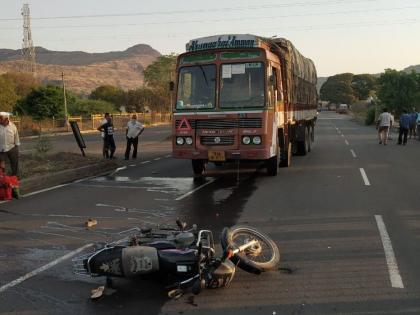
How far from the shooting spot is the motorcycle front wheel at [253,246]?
562 cm

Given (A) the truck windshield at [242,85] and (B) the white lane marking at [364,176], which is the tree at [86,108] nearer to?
(B) the white lane marking at [364,176]

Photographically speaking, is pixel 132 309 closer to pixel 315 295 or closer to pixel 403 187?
pixel 315 295

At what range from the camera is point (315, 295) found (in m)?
5.13

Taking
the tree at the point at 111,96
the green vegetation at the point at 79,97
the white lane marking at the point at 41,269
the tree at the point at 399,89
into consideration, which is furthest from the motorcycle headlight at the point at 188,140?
the tree at the point at 111,96

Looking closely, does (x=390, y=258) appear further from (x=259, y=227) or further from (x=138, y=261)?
(x=138, y=261)

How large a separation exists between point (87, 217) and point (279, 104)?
6678 millimetres

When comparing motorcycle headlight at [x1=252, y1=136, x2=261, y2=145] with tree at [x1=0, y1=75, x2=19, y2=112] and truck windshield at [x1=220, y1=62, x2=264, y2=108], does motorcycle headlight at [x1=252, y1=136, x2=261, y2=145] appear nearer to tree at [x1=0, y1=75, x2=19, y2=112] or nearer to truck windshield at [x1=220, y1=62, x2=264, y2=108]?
truck windshield at [x1=220, y1=62, x2=264, y2=108]

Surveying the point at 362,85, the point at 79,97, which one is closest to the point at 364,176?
the point at 79,97

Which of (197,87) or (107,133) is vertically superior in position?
(197,87)

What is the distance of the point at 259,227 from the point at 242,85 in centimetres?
568

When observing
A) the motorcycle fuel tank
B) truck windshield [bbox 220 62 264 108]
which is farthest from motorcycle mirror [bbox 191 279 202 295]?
truck windshield [bbox 220 62 264 108]

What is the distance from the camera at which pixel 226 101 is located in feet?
42.0

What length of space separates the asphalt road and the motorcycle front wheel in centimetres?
14

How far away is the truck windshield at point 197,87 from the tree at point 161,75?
2924 inches
